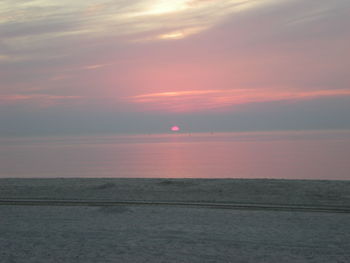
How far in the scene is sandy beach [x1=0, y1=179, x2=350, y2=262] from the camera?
34.1 ft

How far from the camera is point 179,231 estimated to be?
41.7ft

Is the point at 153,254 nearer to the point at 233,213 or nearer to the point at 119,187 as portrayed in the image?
the point at 233,213

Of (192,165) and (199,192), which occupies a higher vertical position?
(199,192)

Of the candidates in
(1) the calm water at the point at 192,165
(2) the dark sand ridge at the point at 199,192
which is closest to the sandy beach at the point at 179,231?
(2) the dark sand ridge at the point at 199,192

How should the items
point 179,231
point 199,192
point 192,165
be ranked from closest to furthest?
point 179,231
point 199,192
point 192,165

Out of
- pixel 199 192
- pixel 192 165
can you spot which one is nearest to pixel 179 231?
pixel 199 192

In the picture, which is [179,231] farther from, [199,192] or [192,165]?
[192,165]

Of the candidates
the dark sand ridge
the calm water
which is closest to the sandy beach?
the dark sand ridge

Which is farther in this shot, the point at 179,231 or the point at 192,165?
the point at 192,165

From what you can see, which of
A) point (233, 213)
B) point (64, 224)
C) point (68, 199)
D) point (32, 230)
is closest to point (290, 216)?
point (233, 213)

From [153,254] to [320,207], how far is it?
888 cm

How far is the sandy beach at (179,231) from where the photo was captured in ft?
34.1

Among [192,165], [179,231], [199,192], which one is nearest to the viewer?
[179,231]

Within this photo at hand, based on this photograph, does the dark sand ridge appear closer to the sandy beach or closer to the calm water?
the sandy beach
